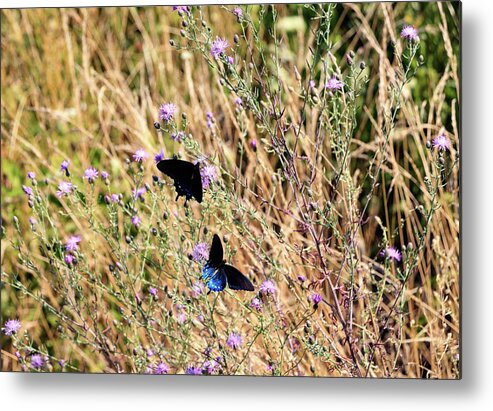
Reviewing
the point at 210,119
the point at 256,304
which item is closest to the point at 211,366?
the point at 256,304

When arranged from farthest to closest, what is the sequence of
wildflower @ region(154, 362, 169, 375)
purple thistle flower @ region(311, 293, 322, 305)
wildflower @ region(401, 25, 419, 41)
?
wildflower @ region(154, 362, 169, 375) → purple thistle flower @ region(311, 293, 322, 305) → wildflower @ region(401, 25, 419, 41)

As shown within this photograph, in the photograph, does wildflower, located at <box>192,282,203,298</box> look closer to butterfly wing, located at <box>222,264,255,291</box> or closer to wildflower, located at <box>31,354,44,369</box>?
butterfly wing, located at <box>222,264,255,291</box>

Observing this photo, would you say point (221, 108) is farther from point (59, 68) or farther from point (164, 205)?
point (59, 68)

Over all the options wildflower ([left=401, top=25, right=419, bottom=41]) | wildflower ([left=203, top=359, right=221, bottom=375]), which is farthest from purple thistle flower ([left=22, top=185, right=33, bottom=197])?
wildflower ([left=401, top=25, right=419, bottom=41])

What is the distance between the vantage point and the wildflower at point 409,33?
2358mm

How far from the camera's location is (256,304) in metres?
2.48

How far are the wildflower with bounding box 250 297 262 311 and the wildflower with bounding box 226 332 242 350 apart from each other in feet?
0.36

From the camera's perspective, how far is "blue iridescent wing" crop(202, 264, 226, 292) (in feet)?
8.05

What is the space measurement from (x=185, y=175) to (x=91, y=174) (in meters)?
0.34

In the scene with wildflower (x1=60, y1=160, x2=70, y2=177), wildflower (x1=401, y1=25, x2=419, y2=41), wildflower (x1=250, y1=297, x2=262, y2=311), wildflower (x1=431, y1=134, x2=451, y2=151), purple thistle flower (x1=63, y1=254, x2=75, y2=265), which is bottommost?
wildflower (x1=250, y1=297, x2=262, y2=311)

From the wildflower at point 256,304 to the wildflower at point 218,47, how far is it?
712 millimetres

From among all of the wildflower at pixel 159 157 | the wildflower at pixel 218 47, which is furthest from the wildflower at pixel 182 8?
the wildflower at pixel 159 157

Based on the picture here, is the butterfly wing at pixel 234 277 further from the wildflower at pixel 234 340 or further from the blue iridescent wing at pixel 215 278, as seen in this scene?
the wildflower at pixel 234 340

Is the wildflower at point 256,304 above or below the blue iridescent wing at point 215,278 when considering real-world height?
below
